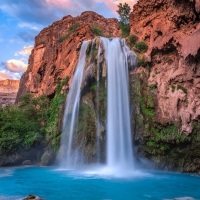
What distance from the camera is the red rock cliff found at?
14.8 metres

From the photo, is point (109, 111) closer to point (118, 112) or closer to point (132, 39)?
point (118, 112)

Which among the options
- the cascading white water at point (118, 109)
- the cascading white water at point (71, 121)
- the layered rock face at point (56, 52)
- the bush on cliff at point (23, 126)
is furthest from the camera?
the layered rock face at point (56, 52)

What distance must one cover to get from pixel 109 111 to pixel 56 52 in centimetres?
1417

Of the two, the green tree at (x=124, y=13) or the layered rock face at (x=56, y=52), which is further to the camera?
the green tree at (x=124, y=13)

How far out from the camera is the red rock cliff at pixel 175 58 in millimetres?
14781

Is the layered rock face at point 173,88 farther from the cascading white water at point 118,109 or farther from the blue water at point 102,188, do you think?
the blue water at point 102,188

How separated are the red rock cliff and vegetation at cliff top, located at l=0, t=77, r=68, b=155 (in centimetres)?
860

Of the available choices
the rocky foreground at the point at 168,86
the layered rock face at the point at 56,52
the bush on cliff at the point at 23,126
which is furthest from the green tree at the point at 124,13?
the bush on cliff at the point at 23,126

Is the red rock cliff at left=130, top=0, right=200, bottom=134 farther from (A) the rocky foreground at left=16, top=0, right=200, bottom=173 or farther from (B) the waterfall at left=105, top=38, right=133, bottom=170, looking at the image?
(B) the waterfall at left=105, top=38, right=133, bottom=170

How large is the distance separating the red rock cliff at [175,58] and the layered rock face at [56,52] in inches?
309

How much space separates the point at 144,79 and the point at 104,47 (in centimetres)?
449

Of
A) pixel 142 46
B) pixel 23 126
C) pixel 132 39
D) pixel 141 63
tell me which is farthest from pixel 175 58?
pixel 23 126

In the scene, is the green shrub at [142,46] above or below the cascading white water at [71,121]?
above

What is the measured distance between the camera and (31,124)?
2078 cm
